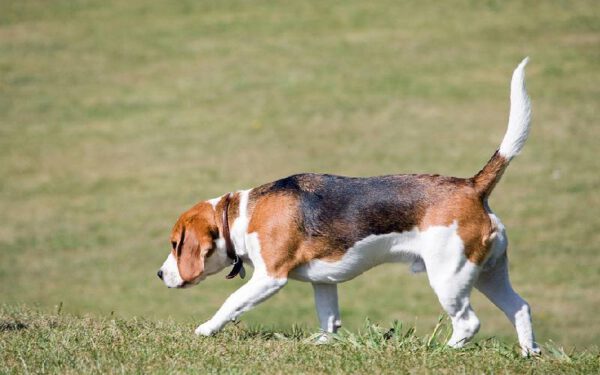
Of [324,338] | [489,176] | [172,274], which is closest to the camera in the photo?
[489,176]

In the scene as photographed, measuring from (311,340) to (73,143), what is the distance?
16921 mm

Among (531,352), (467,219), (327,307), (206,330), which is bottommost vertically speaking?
(531,352)

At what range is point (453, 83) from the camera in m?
24.3

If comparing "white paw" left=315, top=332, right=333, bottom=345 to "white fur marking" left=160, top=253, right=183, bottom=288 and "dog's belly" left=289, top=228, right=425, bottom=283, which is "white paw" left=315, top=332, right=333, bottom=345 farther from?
"white fur marking" left=160, top=253, right=183, bottom=288

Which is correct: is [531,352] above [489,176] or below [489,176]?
below

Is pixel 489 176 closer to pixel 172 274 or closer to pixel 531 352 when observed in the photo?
pixel 531 352

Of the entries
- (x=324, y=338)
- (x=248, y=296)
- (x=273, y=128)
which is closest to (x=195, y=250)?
(x=248, y=296)

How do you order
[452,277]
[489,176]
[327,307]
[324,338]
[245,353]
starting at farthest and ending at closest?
[327,307]
[324,338]
[489,176]
[452,277]
[245,353]

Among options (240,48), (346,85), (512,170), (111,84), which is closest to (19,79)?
(111,84)

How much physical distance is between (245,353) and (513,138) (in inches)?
92.6

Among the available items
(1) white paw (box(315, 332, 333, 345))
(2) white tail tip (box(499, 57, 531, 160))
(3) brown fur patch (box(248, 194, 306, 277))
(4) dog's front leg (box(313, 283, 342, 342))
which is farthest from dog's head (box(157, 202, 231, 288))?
(2) white tail tip (box(499, 57, 531, 160))

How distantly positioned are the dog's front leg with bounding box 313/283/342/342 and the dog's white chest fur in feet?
0.99

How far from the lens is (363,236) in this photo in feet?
23.6

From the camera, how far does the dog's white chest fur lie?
697 cm
